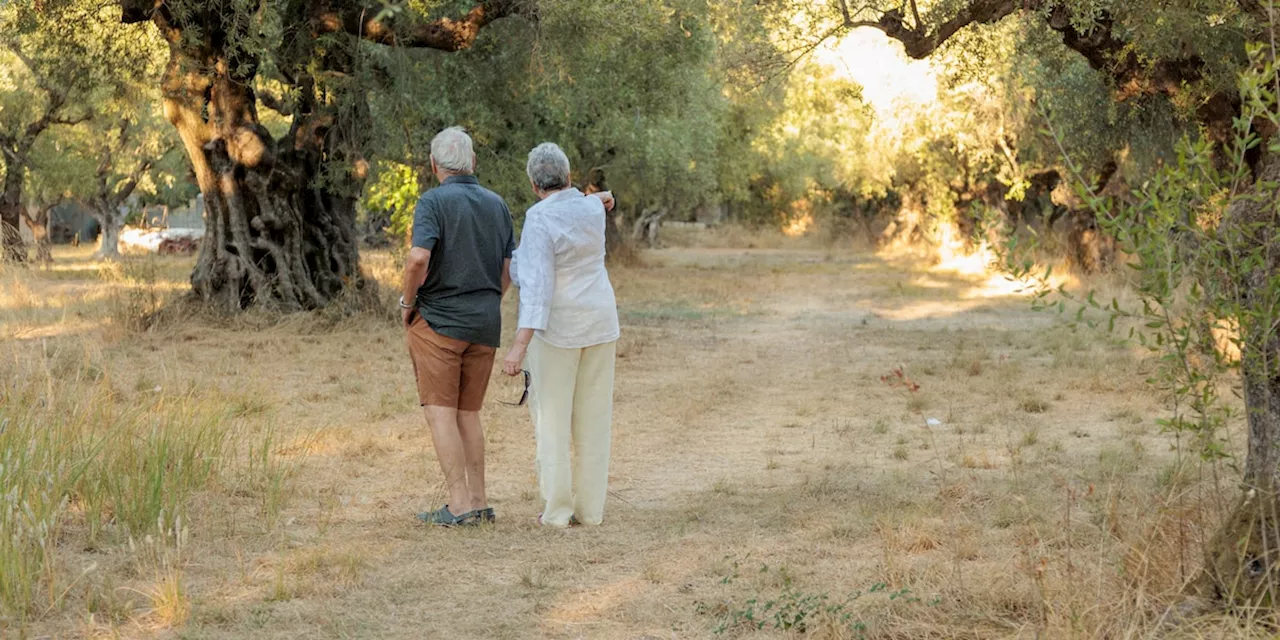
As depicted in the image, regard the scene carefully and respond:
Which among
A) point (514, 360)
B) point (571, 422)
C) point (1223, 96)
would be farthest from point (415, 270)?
point (1223, 96)

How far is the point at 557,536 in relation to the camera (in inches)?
262

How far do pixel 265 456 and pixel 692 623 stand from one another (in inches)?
128

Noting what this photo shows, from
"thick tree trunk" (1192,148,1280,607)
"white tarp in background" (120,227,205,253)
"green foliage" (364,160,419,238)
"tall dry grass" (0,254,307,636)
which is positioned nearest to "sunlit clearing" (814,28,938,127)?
"green foliage" (364,160,419,238)

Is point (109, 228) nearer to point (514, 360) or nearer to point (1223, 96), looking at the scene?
point (1223, 96)

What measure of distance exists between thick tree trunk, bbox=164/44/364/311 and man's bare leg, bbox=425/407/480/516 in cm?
942

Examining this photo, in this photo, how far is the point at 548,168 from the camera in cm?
666

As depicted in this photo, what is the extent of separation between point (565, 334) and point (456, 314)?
0.57 m

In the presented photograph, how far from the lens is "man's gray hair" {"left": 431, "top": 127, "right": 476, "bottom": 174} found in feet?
22.4

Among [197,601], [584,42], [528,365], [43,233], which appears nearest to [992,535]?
[528,365]

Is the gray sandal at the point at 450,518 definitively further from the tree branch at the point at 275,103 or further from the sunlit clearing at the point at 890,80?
the sunlit clearing at the point at 890,80

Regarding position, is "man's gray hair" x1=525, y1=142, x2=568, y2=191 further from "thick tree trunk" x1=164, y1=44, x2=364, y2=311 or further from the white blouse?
"thick tree trunk" x1=164, y1=44, x2=364, y2=311

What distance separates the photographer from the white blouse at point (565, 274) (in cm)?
661

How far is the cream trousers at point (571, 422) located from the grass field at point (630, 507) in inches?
A: 8.4

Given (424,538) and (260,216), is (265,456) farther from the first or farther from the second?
(260,216)
